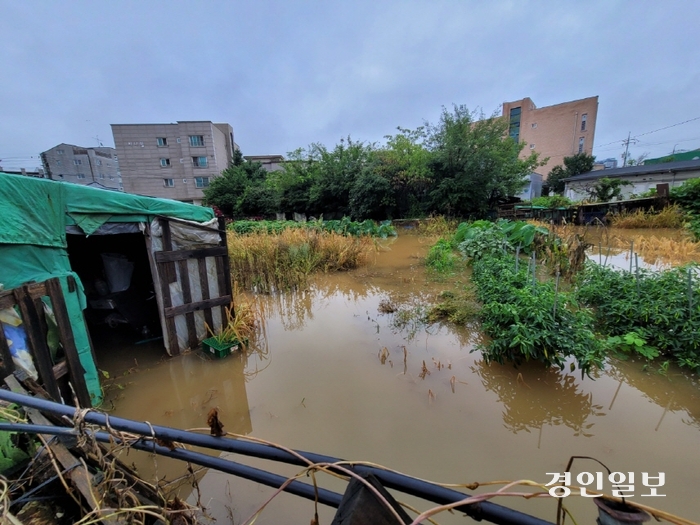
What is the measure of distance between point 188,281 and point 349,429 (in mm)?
2748

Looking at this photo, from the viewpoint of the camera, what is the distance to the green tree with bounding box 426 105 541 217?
13.9 m

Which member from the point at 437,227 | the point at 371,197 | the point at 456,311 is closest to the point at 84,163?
the point at 371,197

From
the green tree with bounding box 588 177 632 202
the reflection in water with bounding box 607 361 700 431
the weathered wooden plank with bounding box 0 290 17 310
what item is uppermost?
the green tree with bounding box 588 177 632 202

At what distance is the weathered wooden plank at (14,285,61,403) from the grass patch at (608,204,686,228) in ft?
52.5

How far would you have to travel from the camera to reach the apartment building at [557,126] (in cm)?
3338

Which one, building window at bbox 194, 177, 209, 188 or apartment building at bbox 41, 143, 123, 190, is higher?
apartment building at bbox 41, 143, 123, 190

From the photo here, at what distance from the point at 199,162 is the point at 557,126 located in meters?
40.3

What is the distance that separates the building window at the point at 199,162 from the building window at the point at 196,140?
1.26 m

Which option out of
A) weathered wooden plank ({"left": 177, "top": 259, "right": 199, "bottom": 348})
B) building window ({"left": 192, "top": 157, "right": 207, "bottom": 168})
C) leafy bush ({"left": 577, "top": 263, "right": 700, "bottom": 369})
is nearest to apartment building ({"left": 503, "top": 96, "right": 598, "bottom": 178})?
building window ({"left": 192, "top": 157, "right": 207, "bottom": 168})

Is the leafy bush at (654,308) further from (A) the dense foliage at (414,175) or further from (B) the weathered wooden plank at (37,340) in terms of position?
(A) the dense foliage at (414,175)

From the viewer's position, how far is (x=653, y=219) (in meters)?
11.0

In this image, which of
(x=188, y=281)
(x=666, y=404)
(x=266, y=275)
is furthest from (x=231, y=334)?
(x=666, y=404)

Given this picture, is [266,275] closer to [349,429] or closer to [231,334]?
[231,334]

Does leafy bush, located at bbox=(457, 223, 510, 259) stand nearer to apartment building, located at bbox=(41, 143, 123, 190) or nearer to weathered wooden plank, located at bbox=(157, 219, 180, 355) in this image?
weathered wooden plank, located at bbox=(157, 219, 180, 355)
